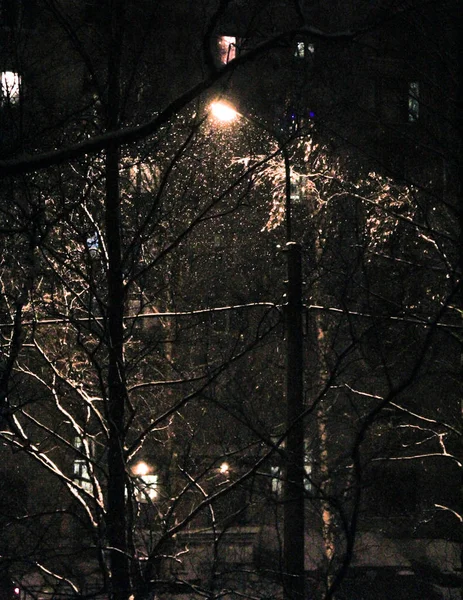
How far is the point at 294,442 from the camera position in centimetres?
713

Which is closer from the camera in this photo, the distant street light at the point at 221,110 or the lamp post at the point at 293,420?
the lamp post at the point at 293,420

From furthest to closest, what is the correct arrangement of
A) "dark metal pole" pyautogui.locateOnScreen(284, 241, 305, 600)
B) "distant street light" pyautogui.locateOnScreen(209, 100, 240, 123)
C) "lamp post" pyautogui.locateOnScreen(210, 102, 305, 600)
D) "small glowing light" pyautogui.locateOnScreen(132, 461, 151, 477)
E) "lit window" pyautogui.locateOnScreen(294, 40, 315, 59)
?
"small glowing light" pyautogui.locateOnScreen(132, 461, 151, 477)
"lit window" pyautogui.locateOnScreen(294, 40, 315, 59)
"distant street light" pyautogui.locateOnScreen(209, 100, 240, 123)
"lamp post" pyautogui.locateOnScreen(210, 102, 305, 600)
"dark metal pole" pyautogui.locateOnScreen(284, 241, 305, 600)

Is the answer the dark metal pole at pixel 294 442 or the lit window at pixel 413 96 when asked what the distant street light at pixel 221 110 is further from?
the lit window at pixel 413 96

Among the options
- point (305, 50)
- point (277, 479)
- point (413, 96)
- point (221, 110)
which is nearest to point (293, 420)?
point (277, 479)

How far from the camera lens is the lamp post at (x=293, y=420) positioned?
264 inches

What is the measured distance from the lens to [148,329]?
20.0 metres

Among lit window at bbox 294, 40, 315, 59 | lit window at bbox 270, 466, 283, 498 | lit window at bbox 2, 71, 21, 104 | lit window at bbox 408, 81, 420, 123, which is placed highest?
lit window at bbox 294, 40, 315, 59

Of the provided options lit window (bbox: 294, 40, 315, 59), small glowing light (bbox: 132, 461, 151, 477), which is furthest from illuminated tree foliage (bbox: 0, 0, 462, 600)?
lit window (bbox: 294, 40, 315, 59)

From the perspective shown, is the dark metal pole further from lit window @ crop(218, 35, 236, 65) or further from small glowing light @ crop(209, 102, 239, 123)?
lit window @ crop(218, 35, 236, 65)

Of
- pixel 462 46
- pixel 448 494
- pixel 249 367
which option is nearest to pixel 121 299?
pixel 462 46

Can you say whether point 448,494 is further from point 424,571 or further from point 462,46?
point 462,46

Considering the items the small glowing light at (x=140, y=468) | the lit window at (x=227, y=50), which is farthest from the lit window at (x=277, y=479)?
the small glowing light at (x=140, y=468)

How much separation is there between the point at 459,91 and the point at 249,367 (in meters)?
10.3

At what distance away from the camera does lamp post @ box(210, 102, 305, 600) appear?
6695mm
